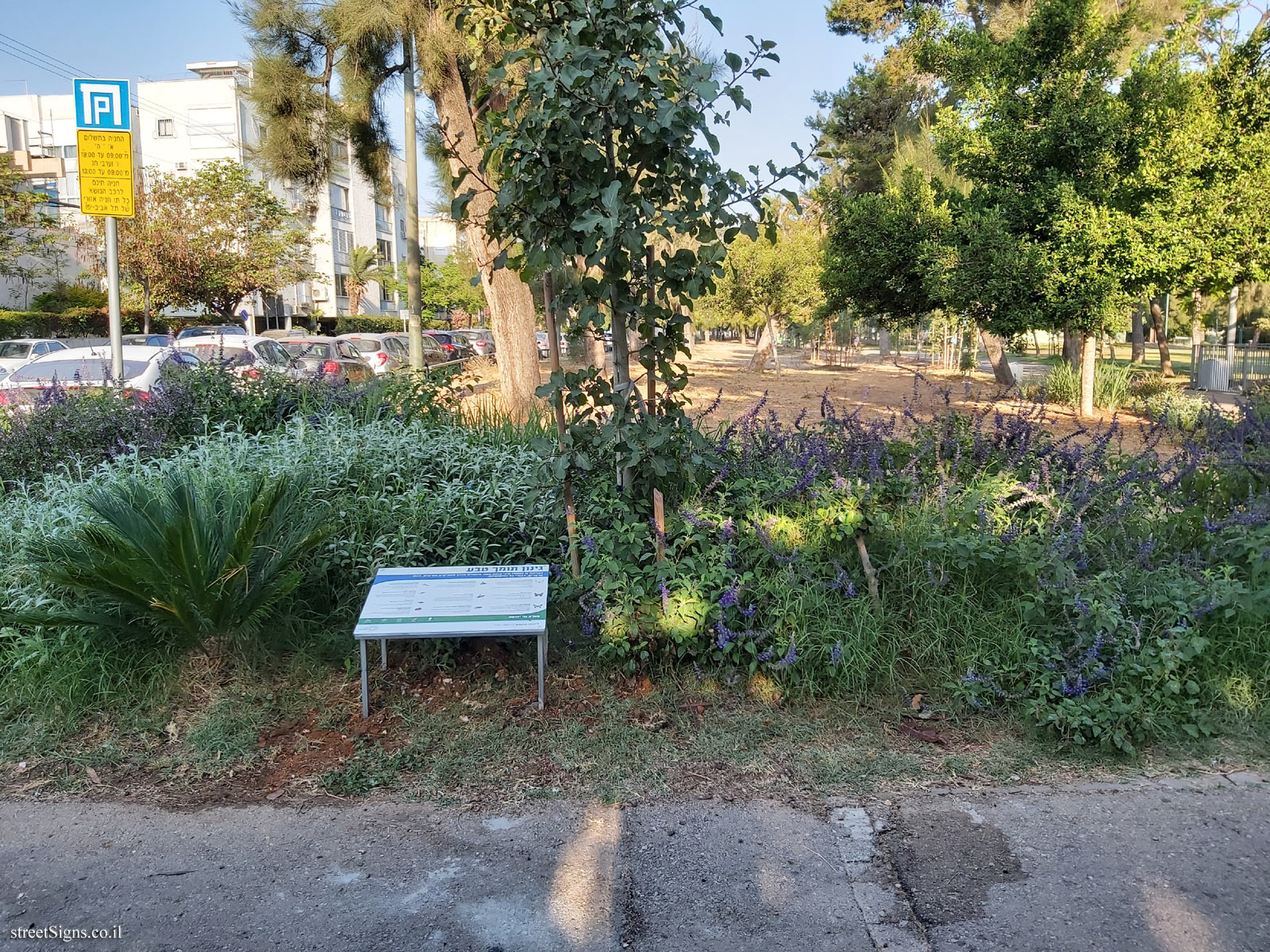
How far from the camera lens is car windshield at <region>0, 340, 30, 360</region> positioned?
23641mm

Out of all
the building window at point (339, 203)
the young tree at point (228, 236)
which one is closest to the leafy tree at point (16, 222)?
the young tree at point (228, 236)

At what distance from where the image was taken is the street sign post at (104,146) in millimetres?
7492

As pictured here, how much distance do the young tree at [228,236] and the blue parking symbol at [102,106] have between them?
1132 inches

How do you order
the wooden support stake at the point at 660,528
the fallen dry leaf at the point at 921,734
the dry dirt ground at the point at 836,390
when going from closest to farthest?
the fallen dry leaf at the point at 921,734 → the wooden support stake at the point at 660,528 → the dry dirt ground at the point at 836,390

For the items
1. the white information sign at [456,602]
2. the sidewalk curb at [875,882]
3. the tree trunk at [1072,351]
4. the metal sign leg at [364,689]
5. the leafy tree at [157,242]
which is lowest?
the sidewalk curb at [875,882]

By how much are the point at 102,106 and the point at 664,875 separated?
7.57 metres

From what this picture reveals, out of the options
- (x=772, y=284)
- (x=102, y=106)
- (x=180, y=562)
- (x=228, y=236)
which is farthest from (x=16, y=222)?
(x=180, y=562)

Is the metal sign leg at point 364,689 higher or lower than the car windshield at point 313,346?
lower

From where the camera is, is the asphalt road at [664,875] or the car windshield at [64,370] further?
the car windshield at [64,370]

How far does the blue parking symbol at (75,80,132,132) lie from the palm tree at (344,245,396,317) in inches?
2092

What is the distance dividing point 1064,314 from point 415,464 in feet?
39.8

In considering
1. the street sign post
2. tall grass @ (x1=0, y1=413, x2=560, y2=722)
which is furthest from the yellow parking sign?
tall grass @ (x1=0, y1=413, x2=560, y2=722)

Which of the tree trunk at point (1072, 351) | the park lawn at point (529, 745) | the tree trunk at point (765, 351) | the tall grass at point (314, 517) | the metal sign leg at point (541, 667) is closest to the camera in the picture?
the park lawn at point (529, 745)

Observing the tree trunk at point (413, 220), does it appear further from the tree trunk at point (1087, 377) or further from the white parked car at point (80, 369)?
the tree trunk at point (1087, 377)
